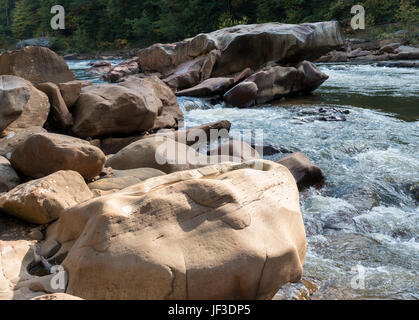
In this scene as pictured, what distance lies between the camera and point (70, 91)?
5.72 metres

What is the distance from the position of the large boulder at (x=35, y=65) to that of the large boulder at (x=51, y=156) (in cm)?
272

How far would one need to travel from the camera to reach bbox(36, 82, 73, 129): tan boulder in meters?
5.47

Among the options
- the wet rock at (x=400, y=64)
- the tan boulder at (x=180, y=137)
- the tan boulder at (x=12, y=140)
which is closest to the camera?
the tan boulder at (x=12, y=140)

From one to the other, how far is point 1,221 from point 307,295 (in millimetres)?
2225

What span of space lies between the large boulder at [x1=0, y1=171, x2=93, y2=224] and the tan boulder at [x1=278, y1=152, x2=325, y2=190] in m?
2.50

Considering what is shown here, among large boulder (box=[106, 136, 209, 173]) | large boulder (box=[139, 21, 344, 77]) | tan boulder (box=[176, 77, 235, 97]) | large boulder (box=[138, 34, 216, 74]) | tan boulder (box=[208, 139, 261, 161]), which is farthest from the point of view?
large boulder (box=[138, 34, 216, 74])

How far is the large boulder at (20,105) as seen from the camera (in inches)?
188

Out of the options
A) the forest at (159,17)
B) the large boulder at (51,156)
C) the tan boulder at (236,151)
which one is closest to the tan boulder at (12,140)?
the large boulder at (51,156)

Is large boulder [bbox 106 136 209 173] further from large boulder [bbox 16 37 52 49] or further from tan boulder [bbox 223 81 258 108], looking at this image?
large boulder [bbox 16 37 52 49]

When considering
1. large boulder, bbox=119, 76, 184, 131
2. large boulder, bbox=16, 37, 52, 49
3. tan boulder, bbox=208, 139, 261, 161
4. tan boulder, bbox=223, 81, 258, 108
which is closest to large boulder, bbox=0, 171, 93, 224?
tan boulder, bbox=208, 139, 261, 161

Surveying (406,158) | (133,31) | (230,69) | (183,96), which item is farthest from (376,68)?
(133,31)

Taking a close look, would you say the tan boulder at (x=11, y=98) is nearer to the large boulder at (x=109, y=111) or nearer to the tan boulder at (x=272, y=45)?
the large boulder at (x=109, y=111)

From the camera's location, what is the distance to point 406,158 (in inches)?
213

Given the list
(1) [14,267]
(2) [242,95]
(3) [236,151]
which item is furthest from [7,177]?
(2) [242,95]
